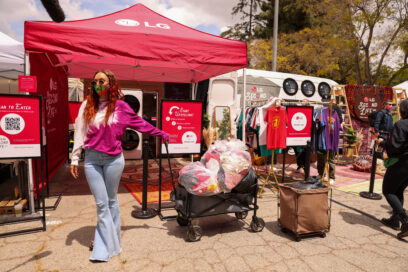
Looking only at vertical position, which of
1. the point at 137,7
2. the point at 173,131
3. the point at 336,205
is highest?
the point at 137,7

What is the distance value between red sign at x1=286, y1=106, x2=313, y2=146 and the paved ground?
72.3 inches

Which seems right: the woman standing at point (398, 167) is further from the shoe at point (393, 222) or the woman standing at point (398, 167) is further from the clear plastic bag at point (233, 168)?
the clear plastic bag at point (233, 168)

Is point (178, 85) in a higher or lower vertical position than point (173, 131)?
higher

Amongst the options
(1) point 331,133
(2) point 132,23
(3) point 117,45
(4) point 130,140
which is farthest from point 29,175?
(1) point 331,133

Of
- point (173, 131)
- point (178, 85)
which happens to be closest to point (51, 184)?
point (173, 131)

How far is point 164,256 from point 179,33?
3394 mm

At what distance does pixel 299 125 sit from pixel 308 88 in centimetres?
547

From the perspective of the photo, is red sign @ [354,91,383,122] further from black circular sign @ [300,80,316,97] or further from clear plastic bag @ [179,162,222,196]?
clear plastic bag @ [179,162,222,196]

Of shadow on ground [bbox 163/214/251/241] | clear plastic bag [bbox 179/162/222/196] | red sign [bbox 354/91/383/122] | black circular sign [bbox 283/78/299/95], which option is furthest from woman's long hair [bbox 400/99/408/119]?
black circular sign [bbox 283/78/299/95]

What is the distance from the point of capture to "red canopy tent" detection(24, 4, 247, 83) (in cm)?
372

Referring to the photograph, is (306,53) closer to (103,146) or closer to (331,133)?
(331,133)

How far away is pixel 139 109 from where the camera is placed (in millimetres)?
8391

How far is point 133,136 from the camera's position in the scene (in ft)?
28.0

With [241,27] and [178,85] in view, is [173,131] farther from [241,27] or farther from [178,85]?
[241,27]
